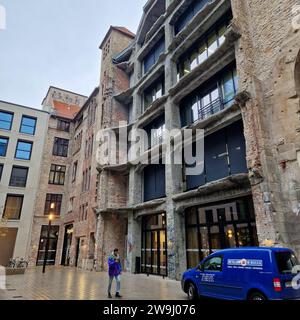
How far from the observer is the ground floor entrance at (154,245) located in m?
14.9

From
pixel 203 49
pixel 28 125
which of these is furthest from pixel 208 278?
pixel 28 125

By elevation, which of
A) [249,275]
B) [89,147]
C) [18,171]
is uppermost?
[89,147]

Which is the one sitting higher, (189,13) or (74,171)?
(189,13)

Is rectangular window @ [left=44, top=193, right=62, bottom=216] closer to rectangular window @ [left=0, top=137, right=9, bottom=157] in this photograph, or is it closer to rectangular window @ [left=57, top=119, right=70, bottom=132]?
rectangular window @ [left=0, top=137, right=9, bottom=157]

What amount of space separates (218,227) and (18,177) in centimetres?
2375

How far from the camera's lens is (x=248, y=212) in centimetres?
1038

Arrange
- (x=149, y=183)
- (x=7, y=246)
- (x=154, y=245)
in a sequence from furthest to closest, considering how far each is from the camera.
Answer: (x=7, y=246), (x=149, y=183), (x=154, y=245)

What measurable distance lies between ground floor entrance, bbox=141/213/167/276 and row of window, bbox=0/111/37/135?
65.8ft

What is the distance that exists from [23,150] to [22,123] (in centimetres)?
345

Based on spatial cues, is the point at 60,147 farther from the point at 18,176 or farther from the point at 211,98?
the point at 211,98

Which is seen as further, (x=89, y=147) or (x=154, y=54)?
(x=89, y=147)

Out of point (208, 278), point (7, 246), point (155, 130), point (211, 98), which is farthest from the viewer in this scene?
point (7, 246)

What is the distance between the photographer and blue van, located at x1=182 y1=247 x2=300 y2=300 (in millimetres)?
5602

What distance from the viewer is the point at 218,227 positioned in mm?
11633
